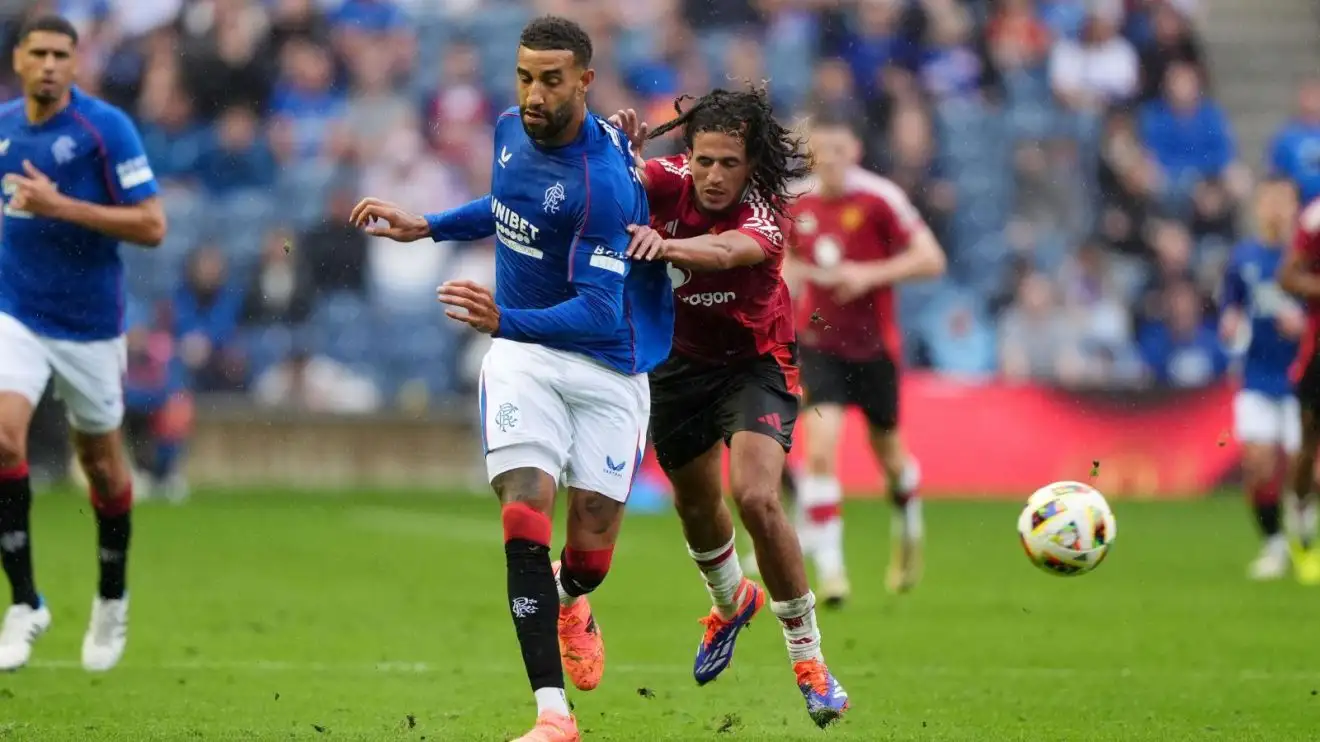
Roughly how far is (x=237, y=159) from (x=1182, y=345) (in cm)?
1046

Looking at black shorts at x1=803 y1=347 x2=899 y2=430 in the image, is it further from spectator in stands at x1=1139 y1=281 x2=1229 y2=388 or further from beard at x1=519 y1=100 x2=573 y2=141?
spectator in stands at x1=1139 y1=281 x2=1229 y2=388

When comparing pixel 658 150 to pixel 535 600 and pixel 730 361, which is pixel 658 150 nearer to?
pixel 730 361

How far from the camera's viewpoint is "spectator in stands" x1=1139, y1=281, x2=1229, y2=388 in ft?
69.1

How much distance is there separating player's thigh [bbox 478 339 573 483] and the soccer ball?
2078 mm


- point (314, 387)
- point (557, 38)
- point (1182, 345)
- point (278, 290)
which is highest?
point (557, 38)

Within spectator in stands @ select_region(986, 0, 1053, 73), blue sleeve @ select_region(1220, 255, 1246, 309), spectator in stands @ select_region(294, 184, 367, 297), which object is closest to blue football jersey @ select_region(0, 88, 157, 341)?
blue sleeve @ select_region(1220, 255, 1246, 309)

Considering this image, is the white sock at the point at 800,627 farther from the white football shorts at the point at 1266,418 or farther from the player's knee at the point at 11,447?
the white football shorts at the point at 1266,418

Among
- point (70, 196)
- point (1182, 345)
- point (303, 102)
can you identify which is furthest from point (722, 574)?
point (303, 102)

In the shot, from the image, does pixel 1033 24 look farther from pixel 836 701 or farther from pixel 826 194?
pixel 836 701

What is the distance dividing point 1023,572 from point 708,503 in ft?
21.2

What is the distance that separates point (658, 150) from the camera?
775 inches

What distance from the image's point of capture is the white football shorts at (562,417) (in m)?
7.15

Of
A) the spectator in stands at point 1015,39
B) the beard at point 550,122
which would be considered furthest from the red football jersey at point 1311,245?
the spectator in stands at point 1015,39

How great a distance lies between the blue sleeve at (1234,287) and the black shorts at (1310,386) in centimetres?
153
